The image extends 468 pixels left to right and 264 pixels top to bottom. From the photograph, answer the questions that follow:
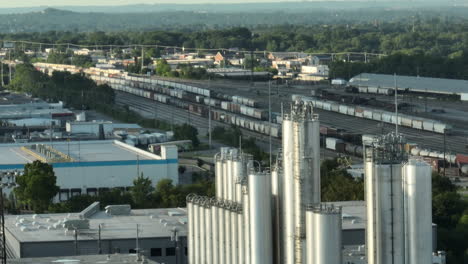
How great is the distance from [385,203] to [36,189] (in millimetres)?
18529

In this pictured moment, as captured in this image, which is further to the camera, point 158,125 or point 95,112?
point 95,112

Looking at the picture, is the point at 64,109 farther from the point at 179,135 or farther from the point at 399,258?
the point at 399,258

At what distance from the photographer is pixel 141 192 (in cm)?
3312

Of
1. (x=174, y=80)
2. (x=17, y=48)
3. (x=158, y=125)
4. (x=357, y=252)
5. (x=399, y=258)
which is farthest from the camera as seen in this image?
(x=17, y=48)

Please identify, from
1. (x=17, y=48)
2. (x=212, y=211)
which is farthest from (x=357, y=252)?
(x=17, y=48)

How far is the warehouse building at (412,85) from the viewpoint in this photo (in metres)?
69.1

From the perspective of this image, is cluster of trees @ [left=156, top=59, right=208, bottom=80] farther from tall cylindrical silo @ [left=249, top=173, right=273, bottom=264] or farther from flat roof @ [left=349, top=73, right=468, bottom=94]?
tall cylindrical silo @ [left=249, top=173, right=273, bottom=264]

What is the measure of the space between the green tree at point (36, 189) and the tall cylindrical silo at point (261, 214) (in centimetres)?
1610

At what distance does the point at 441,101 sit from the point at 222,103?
10.4 metres

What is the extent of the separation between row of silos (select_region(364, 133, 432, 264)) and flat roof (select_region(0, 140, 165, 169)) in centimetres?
2281

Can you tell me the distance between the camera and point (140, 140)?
4681 cm

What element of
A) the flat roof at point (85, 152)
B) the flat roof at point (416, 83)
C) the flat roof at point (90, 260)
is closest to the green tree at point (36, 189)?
the flat roof at point (85, 152)

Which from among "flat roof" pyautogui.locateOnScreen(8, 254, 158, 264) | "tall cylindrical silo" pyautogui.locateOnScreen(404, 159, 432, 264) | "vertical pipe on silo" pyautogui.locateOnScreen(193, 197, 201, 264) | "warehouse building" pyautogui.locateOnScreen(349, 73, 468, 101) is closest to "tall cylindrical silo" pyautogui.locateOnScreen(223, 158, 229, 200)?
"vertical pipe on silo" pyautogui.locateOnScreen(193, 197, 201, 264)

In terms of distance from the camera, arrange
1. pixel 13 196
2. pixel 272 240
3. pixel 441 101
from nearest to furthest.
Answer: pixel 272 240
pixel 13 196
pixel 441 101
